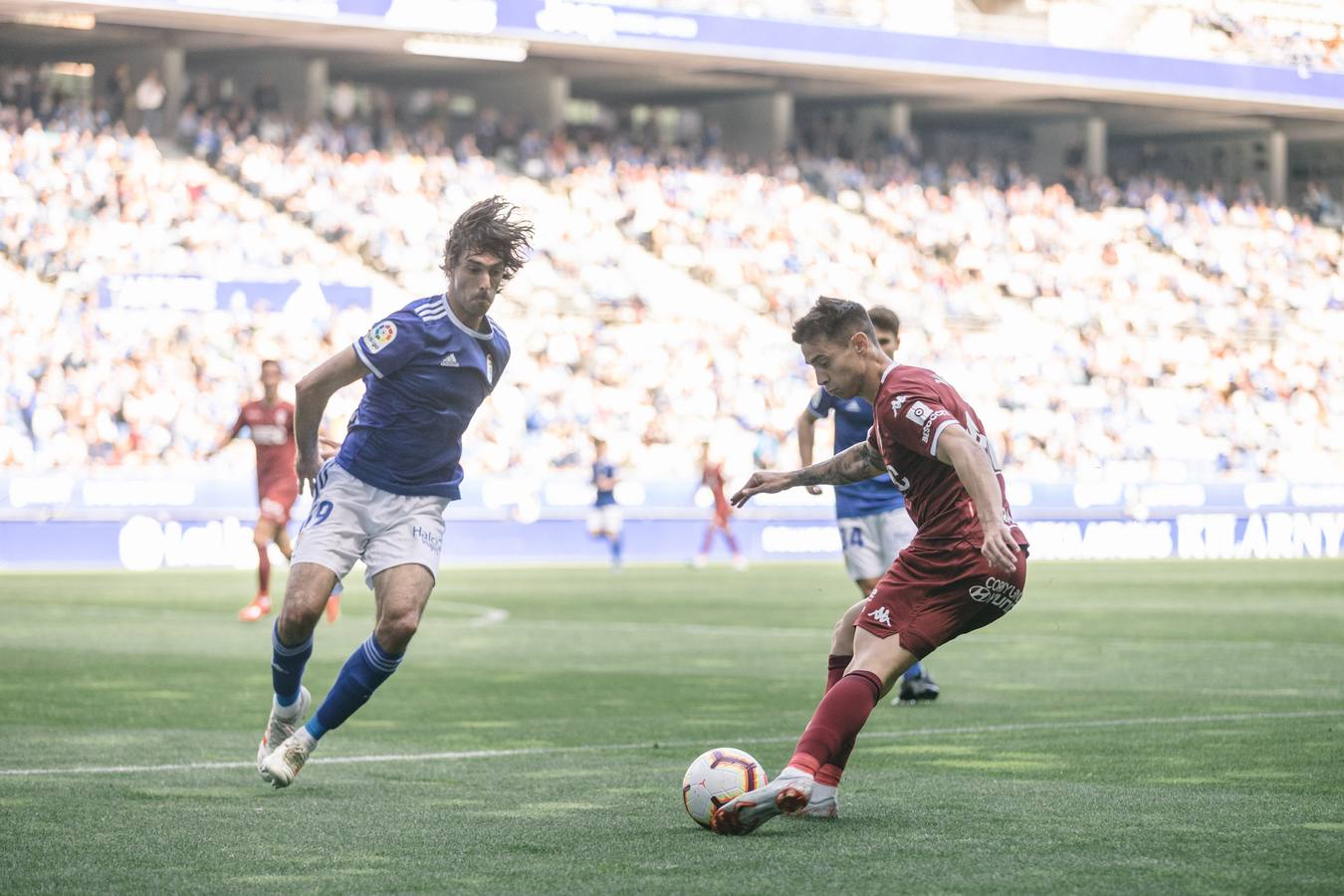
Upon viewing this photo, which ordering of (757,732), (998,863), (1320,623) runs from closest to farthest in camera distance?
1. (998,863)
2. (757,732)
3. (1320,623)

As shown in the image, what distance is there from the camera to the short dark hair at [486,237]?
7.79 m

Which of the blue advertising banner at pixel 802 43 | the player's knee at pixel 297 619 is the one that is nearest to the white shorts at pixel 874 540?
the player's knee at pixel 297 619

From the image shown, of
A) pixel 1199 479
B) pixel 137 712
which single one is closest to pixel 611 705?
pixel 137 712

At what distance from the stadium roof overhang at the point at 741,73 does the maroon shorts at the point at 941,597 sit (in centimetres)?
3173

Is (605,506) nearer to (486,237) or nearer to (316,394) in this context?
(486,237)

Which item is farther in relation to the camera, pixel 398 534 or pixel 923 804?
pixel 398 534

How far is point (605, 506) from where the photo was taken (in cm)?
3105

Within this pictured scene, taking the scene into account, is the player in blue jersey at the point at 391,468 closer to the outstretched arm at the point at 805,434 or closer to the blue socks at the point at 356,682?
the blue socks at the point at 356,682

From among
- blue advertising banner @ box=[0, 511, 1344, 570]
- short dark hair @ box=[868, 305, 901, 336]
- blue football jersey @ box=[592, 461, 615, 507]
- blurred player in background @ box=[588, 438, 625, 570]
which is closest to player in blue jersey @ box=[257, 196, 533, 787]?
short dark hair @ box=[868, 305, 901, 336]

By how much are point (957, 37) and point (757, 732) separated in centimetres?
3651

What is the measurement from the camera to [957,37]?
44.5 metres

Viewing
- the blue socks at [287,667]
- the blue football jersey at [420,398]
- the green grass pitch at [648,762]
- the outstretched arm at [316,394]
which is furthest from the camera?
the blue socks at [287,667]

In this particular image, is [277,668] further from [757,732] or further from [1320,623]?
[1320,623]

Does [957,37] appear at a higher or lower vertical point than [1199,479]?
higher
